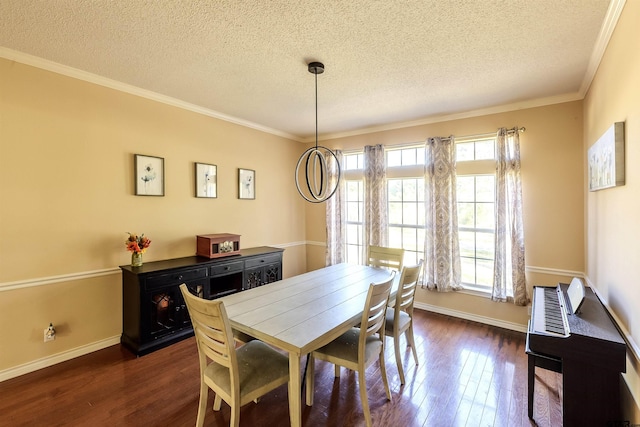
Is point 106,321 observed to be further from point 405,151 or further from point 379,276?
point 405,151

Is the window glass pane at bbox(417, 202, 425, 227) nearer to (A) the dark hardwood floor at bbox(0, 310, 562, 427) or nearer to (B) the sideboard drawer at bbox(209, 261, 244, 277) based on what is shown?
(A) the dark hardwood floor at bbox(0, 310, 562, 427)

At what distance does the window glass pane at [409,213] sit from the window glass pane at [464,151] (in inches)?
35.1

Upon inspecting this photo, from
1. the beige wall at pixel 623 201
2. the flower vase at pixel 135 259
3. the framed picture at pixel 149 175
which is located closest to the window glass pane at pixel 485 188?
the beige wall at pixel 623 201

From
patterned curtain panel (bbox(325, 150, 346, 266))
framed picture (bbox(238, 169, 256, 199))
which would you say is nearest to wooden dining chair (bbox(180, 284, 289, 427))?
framed picture (bbox(238, 169, 256, 199))

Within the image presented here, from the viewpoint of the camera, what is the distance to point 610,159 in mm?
1886

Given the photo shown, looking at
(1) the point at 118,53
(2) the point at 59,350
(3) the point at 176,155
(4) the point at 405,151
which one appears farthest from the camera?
(4) the point at 405,151

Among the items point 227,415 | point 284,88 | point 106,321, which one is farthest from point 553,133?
point 106,321

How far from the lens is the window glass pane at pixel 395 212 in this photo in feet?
14.5

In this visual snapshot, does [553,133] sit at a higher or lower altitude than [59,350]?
higher

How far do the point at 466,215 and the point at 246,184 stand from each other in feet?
10.4

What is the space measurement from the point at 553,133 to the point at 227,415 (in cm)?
423

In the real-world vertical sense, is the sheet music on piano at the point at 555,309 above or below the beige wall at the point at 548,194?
below

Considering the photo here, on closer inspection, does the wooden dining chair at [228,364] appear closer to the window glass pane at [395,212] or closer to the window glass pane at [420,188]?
the window glass pane at [395,212]

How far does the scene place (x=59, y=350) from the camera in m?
2.68
